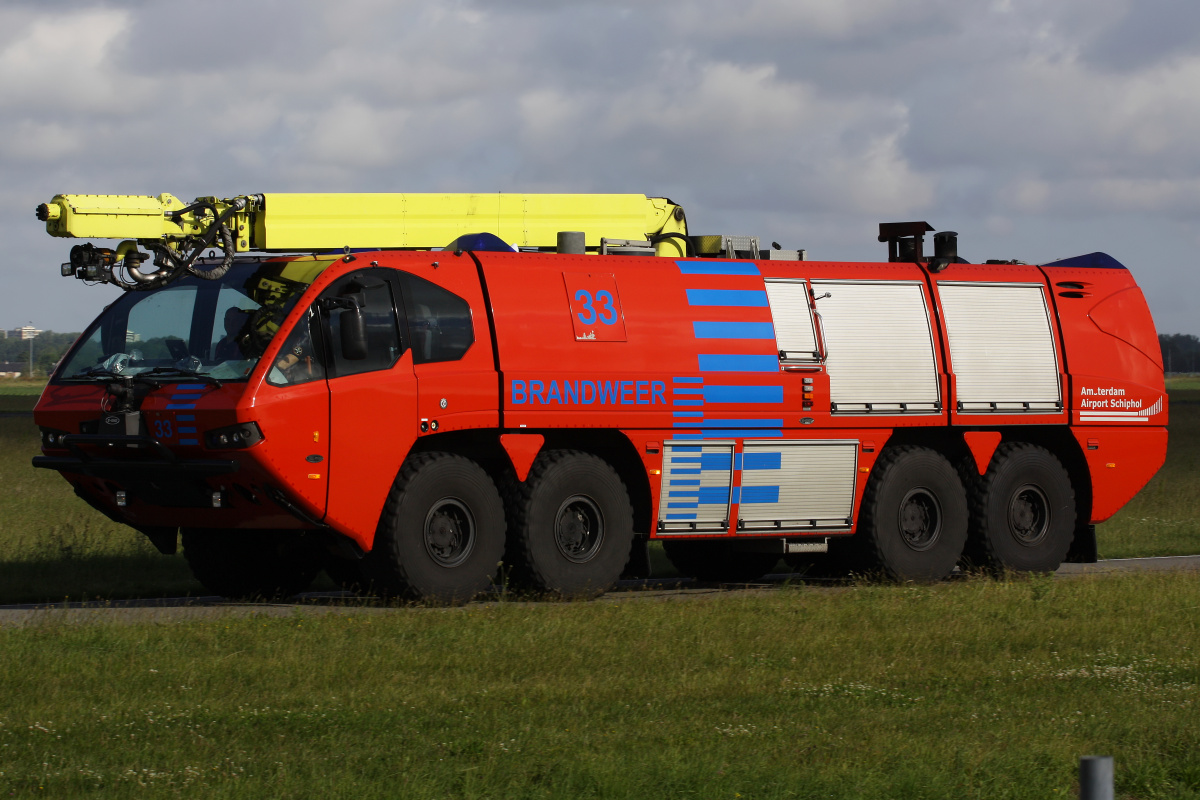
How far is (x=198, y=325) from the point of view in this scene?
12695mm

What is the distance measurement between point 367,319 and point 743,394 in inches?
136

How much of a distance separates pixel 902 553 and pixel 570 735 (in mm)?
7819

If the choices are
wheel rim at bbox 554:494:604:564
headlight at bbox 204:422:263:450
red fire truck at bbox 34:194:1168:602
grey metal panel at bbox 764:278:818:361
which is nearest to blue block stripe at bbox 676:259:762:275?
red fire truck at bbox 34:194:1168:602

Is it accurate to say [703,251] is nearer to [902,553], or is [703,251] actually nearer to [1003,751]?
[902,553]

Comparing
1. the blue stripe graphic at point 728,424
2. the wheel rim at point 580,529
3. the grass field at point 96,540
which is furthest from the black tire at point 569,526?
the grass field at point 96,540

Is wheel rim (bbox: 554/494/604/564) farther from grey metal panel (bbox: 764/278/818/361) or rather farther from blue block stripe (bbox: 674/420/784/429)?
grey metal panel (bbox: 764/278/818/361)

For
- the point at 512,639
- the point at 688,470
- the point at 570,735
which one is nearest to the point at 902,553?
the point at 688,470

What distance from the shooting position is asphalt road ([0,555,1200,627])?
38.7 feet

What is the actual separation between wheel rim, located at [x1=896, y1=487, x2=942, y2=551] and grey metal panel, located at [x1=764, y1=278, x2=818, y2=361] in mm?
1814

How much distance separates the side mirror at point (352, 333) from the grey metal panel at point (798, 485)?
3.73 m

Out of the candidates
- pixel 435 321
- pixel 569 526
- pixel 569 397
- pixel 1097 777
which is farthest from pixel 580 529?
pixel 1097 777

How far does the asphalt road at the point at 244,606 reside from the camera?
11.8 metres

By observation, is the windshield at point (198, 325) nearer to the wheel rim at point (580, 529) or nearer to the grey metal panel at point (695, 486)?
the wheel rim at point (580, 529)

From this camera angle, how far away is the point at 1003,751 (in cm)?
Result: 770
